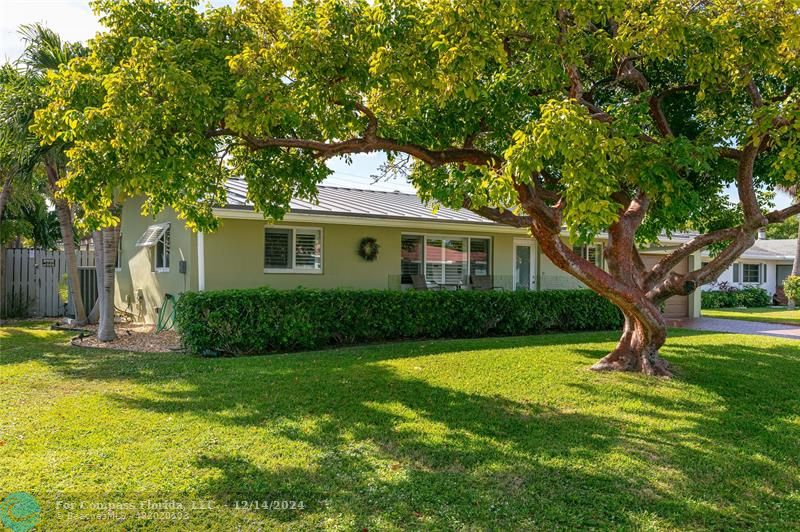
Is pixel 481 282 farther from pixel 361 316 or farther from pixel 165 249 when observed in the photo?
pixel 165 249

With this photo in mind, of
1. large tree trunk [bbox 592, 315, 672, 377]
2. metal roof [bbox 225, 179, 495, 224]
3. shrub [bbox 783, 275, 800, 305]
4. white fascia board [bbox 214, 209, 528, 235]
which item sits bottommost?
large tree trunk [bbox 592, 315, 672, 377]

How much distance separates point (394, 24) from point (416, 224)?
26.9ft

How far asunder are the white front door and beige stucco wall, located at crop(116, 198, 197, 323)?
977 centimetres

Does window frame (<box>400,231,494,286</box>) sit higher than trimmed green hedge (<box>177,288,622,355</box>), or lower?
higher

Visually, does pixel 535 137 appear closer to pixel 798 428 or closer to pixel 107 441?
pixel 798 428

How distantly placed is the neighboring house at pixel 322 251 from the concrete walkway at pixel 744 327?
3.79m

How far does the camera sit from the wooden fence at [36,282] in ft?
55.8

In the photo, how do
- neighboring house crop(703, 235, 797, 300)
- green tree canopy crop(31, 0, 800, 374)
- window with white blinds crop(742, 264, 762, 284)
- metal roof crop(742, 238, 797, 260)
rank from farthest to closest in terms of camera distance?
window with white blinds crop(742, 264, 762, 284) → metal roof crop(742, 238, 797, 260) → neighboring house crop(703, 235, 797, 300) → green tree canopy crop(31, 0, 800, 374)

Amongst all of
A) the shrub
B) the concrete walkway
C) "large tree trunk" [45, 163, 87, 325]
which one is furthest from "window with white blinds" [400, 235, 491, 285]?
the shrub

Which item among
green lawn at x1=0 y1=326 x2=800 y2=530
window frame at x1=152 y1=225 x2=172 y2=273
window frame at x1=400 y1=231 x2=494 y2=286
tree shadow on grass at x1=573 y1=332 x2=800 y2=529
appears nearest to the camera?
green lawn at x1=0 y1=326 x2=800 y2=530

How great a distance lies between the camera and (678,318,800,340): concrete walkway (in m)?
14.6

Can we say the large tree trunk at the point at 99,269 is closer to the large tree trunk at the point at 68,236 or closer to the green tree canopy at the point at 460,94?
the large tree trunk at the point at 68,236

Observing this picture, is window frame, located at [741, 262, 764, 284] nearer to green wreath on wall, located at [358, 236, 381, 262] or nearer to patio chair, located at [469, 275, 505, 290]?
patio chair, located at [469, 275, 505, 290]

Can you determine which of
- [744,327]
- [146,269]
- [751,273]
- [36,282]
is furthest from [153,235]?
[751,273]
